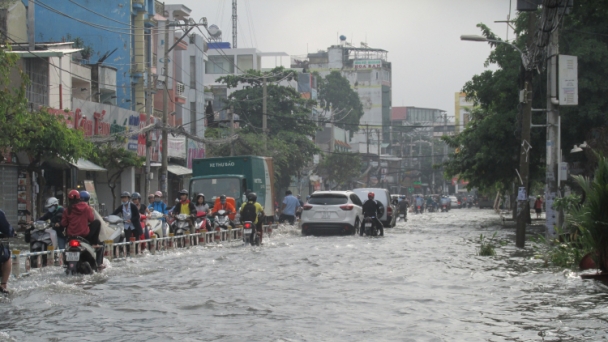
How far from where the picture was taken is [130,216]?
1997 centimetres

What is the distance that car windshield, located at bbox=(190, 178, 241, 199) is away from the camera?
30.8 m

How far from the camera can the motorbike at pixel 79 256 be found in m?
14.3

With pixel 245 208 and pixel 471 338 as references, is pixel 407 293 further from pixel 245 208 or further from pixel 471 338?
pixel 245 208

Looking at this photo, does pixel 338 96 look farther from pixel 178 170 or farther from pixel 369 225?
pixel 369 225

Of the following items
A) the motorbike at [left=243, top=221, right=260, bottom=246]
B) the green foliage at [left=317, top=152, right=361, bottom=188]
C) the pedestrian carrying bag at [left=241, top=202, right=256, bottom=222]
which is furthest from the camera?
the green foliage at [left=317, top=152, right=361, bottom=188]

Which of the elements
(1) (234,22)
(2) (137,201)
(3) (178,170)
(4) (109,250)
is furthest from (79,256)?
(1) (234,22)

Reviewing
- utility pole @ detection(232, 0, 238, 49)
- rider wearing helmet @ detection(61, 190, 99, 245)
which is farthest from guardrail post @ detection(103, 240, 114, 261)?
utility pole @ detection(232, 0, 238, 49)

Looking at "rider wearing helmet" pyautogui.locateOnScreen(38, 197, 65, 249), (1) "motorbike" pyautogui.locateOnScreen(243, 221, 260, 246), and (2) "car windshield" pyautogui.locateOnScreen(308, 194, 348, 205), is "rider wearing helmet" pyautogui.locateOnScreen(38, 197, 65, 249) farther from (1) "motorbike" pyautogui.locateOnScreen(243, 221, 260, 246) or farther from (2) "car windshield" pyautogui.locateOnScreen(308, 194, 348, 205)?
(2) "car windshield" pyautogui.locateOnScreen(308, 194, 348, 205)

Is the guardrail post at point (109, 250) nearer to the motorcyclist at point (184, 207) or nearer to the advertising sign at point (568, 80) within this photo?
the motorcyclist at point (184, 207)

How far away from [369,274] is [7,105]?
39.6 ft

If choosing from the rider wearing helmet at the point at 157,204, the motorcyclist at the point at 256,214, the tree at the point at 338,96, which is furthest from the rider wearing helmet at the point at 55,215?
the tree at the point at 338,96

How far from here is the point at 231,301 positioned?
39.2 feet

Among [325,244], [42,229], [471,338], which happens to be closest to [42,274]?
[42,229]

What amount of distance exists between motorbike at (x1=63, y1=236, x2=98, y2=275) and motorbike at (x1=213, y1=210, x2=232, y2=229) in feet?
37.9
